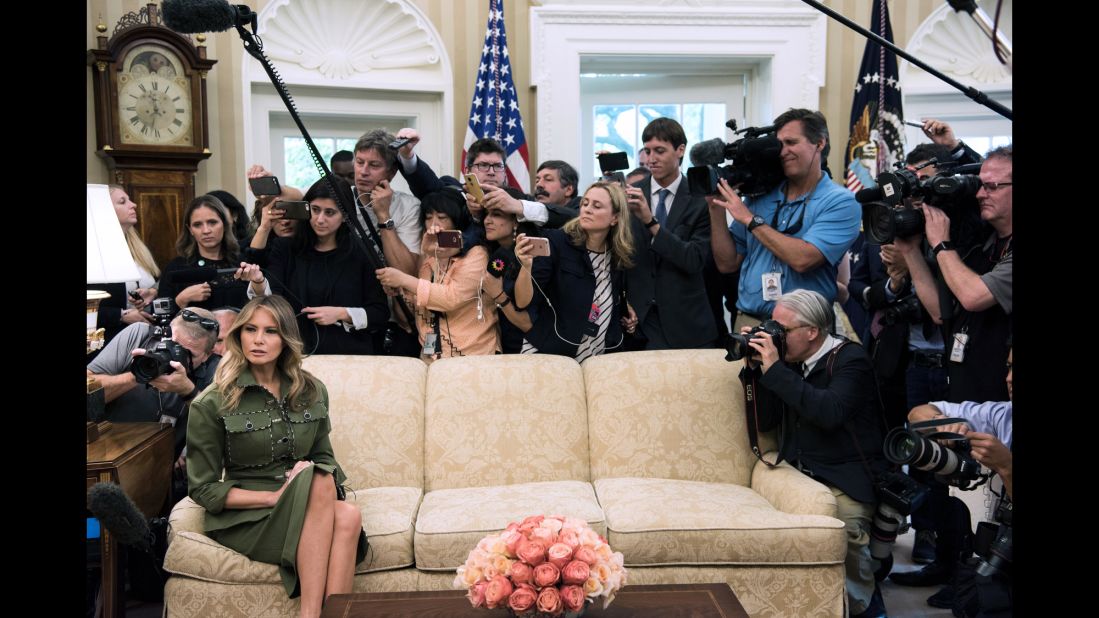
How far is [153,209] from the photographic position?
15.9 ft

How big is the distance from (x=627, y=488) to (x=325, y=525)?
3.20ft

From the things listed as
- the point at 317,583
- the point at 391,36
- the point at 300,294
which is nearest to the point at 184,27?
the point at 300,294

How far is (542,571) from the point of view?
191 centimetres

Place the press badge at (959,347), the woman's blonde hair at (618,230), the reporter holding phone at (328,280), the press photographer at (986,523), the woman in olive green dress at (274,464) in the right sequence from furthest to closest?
the reporter holding phone at (328,280) < the woman's blonde hair at (618,230) < the press badge at (959,347) < the woman in olive green dress at (274,464) < the press photographer at (986,523)

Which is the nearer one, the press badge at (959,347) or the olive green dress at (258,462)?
the olive green dress at (258,462)

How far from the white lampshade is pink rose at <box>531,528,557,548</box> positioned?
1650 mm

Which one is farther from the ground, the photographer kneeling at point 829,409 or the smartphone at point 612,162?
the smartphone at point 612,162

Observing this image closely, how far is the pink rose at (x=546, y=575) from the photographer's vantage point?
1906 millimetres

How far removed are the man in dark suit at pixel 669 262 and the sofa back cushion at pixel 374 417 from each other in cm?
85

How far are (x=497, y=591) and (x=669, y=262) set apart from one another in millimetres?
1703

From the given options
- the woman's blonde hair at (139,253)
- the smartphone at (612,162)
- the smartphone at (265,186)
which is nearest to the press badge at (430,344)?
the smartphone at (265,186)

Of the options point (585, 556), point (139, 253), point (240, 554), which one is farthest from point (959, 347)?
point (139, 253)

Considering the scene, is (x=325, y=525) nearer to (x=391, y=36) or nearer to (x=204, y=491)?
(x=204, y=491)

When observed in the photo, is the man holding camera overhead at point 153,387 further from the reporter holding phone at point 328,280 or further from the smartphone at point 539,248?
the smartphone at point 539,248
